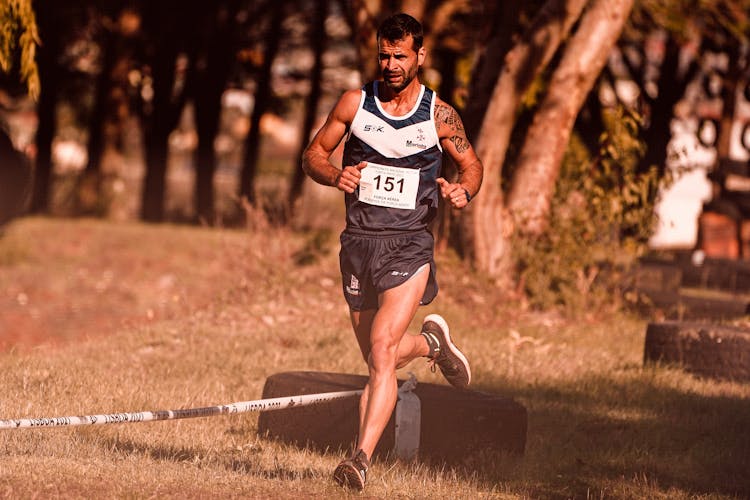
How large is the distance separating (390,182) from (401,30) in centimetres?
76

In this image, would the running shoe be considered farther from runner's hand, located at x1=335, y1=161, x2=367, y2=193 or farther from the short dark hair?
the short dark hair

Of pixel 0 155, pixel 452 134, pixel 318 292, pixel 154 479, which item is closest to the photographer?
pixel 154 479

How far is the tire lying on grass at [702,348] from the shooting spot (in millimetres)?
10977

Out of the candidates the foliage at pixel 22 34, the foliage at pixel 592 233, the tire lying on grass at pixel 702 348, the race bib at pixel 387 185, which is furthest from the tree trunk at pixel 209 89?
the race bib at pixel 387 185

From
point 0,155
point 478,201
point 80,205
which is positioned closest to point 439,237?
point 478,201

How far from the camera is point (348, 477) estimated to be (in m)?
6.73

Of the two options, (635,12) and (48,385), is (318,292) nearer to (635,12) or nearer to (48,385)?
(48,385)

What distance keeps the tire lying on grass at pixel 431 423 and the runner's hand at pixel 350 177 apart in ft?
4.66

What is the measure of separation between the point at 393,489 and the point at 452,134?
1891 millimetres

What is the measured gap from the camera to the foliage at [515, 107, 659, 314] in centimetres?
1399

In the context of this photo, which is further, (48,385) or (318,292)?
(318,292)

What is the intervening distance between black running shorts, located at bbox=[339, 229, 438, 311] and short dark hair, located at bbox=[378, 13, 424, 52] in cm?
98

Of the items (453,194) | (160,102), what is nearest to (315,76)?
(160,102)

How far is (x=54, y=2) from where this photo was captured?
26.8 m
